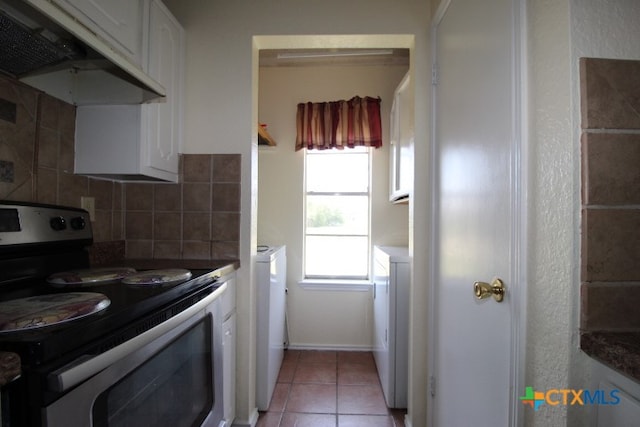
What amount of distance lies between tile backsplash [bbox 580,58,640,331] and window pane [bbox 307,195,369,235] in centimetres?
225

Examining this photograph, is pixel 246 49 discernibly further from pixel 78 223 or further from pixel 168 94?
pixel 78 223

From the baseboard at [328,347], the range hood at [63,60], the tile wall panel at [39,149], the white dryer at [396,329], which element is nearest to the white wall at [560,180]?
the white dryer at [396,329]

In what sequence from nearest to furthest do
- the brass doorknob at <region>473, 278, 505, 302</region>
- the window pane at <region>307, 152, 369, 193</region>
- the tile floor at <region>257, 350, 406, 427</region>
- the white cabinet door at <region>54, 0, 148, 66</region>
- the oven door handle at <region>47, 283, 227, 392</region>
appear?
1. the oven door handle at <region>47, 283, 227, 392</region>
2. the brass doorknob at <region>473, 278, 505, 302</region>
3. the white cabinet door at <region>54, 0, 148, 66</region>
4. the tile floor at <region>257, 350, 406, 427</region>
5. the window pane at <region>307, 152, 369, 193</region>

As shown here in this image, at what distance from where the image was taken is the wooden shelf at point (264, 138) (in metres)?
2.31

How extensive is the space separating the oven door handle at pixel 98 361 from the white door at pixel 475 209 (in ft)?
3.27

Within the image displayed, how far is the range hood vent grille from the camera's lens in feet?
2.72

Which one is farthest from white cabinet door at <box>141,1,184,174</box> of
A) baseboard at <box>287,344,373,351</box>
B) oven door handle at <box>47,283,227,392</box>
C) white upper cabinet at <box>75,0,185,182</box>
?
baseboard at <box>287,344,373,351</box>

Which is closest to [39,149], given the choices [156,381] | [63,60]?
[63,60]

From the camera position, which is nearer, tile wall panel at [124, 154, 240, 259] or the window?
tile wall panel at [124, 154, 240, 259]

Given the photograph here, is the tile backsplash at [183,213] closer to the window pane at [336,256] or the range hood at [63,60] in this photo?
the range hood at [63,60]

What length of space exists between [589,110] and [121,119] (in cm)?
167

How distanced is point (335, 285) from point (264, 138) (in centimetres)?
145

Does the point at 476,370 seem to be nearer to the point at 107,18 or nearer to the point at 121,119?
the point at 121,119

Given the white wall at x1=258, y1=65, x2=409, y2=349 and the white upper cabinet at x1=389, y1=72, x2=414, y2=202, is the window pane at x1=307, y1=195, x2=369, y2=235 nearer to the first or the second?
the white wall at x1=258, y1=65, x2=409, y2=349
